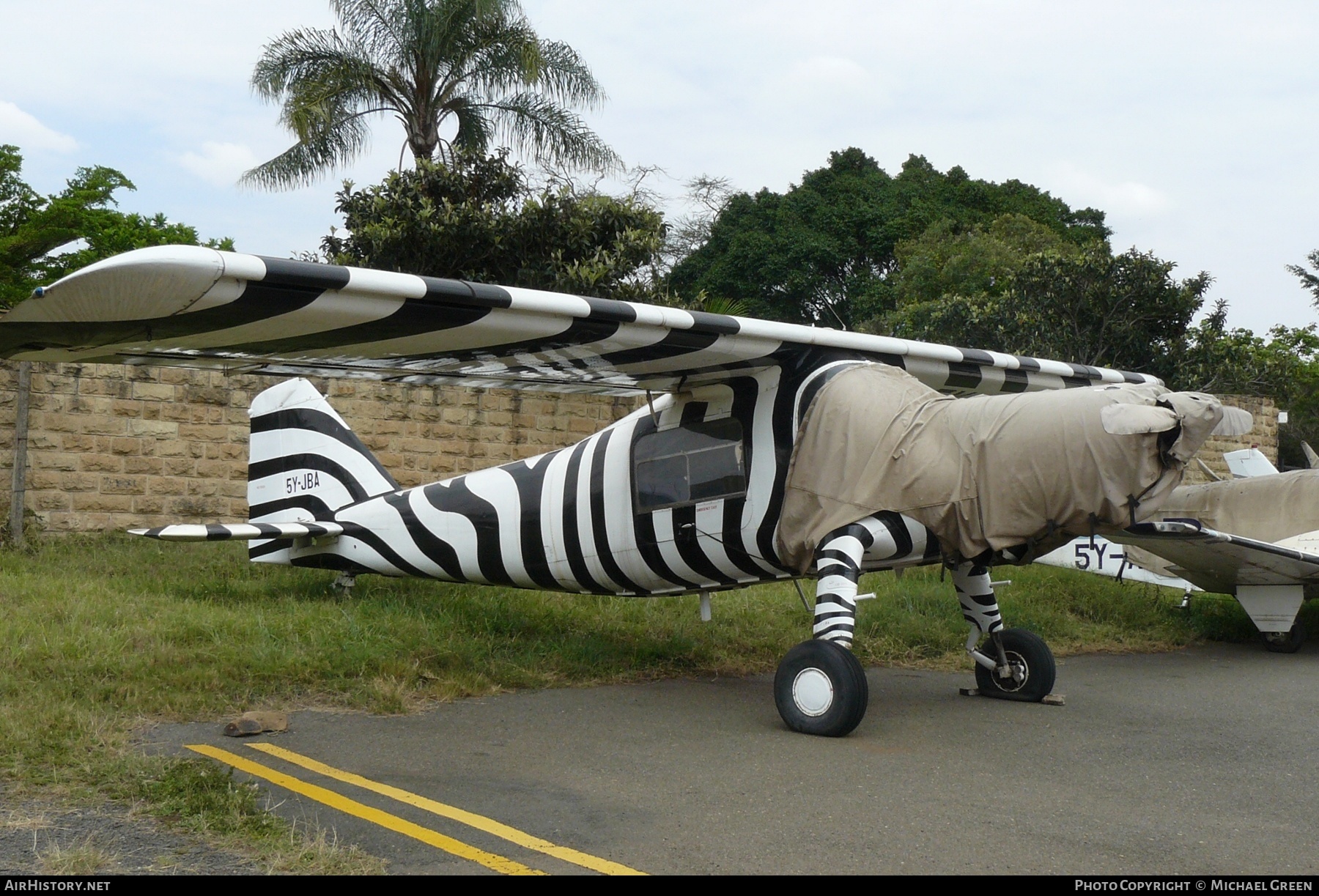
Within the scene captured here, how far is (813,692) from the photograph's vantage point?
6.12 metres

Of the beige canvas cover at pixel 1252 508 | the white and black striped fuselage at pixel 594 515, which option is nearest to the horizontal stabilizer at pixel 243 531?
the white and black striped fuselage at pixel 594 515

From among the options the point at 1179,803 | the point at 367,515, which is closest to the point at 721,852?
the point at 1179,803

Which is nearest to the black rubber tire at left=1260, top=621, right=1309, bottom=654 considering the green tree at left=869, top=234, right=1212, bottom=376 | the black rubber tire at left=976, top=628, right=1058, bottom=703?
the black rubber tire at left=976, top=628, right=1058, bottom=703

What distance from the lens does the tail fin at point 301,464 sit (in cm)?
909

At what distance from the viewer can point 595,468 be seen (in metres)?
7.77

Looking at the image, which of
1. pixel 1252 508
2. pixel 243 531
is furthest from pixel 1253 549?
pixel 243 531

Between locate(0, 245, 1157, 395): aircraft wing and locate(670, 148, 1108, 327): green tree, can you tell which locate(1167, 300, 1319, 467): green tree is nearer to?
locate(670, 148, 1108, 327): green tree

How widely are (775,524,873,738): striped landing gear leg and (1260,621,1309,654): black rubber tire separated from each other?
6.41m

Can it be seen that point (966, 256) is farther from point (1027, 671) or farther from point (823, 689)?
point (823, 689)

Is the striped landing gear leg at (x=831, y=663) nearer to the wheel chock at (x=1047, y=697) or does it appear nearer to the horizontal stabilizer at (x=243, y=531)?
the wheel chock at (x=1047, y=697)

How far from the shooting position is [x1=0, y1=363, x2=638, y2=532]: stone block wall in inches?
426

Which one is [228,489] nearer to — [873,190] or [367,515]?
[367,515]

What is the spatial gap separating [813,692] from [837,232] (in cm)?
3386

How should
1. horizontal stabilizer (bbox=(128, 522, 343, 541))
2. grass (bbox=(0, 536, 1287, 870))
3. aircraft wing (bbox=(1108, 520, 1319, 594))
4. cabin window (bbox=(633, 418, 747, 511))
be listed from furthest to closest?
aircraft wing (bbox=(1108, 520, 1319, 594))
horizontal stabilizer (bbox=(128, 522, 343, 541))
cabin window (bbox=(633, 418, 747, 511))
grass (bbox=(0, 536, 1287, 870))
